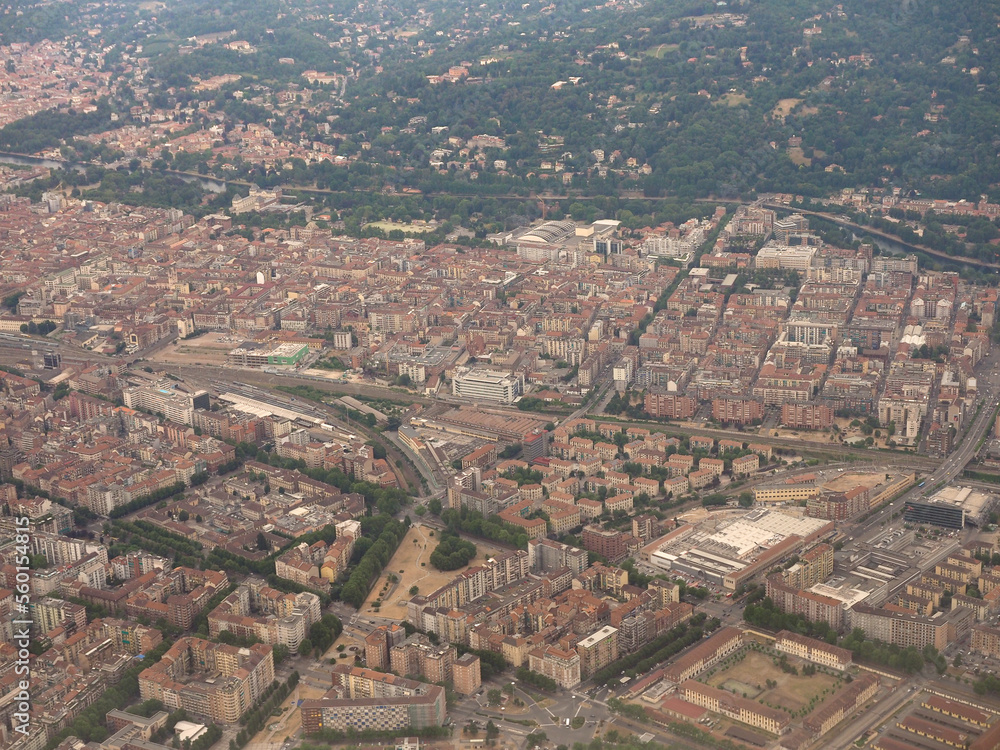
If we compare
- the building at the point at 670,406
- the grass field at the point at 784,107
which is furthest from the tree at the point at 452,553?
the grass field at the point at 784,107

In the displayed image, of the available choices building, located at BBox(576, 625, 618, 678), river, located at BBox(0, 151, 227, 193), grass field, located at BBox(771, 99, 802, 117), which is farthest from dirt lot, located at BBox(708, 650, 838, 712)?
river, located at BBox(0, 151, 227, 193)

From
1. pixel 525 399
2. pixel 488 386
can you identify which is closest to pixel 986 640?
pixel 525 399

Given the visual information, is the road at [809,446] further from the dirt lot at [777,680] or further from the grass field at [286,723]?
the grass field at [286,723]

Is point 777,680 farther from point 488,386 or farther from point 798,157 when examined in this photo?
point 798,157

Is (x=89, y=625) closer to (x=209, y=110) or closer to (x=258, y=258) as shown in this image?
(x=258, y=258)

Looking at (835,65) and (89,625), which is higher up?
(835,65)

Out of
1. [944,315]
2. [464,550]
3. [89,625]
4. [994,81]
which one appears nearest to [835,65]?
[994,81]
